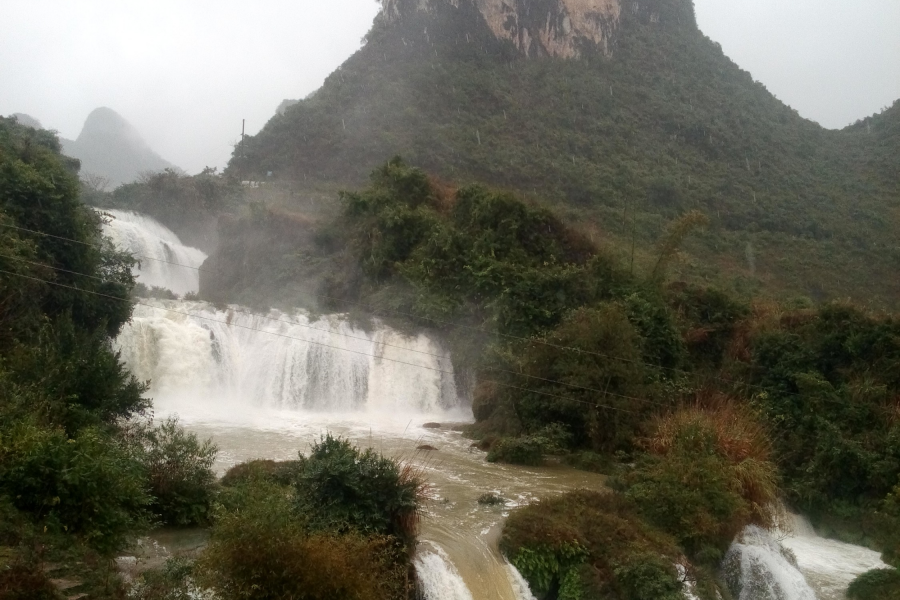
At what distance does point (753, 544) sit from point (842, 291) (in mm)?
31022

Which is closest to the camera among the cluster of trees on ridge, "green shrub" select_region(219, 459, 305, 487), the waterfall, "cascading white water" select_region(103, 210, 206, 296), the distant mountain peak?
"green shrub" select_region(219, 459, 305, 487)

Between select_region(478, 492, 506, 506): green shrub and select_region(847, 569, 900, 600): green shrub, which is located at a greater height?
select_region(478, 492, 506, 506): green shrub

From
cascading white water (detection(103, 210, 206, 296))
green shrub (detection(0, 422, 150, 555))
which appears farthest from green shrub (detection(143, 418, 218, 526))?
cascading white water (detection(103, 210, 206, 296))

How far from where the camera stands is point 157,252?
3825 cm

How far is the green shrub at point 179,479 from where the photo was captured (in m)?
10.6

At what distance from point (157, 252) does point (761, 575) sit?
3428 cm

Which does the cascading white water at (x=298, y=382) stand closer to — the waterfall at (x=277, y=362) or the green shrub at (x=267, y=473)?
the waterfall at (x=277, y=362)

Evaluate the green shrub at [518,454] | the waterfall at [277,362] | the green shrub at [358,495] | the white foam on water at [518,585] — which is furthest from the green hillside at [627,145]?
the green shrub at [358,495]

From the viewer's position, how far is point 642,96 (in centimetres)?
6309

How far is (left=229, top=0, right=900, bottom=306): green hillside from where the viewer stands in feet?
144

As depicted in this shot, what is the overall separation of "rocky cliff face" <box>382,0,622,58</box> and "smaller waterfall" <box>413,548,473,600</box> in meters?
59.6

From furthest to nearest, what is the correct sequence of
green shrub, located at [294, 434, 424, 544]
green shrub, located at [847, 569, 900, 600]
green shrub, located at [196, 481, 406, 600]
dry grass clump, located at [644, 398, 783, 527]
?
Result: dry grass clump, located at [644, 398, 783, 527], green shrub, located at [847, 569, 900, 600], green shrub, located at [294, 434, 424, 544], green shrub, located at [196, 481, 406, 600]

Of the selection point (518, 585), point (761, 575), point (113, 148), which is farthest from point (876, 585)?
point (113, 148)

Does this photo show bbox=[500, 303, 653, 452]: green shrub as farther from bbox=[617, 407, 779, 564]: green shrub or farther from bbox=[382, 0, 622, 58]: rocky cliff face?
bbox=[382, 0, 622, 58]: rocky cliff face
